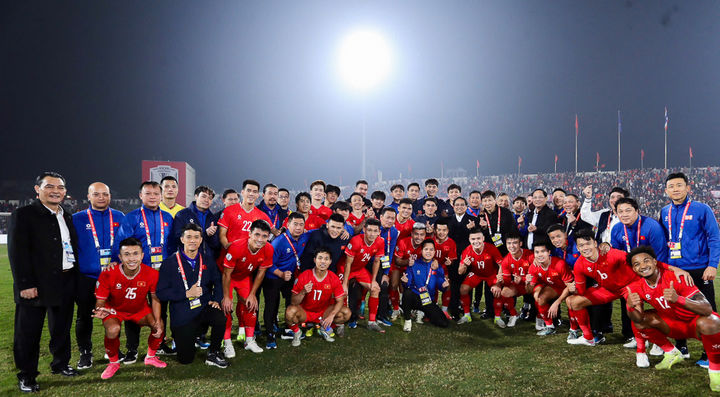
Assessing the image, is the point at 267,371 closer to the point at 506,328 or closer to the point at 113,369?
the point at 113,369

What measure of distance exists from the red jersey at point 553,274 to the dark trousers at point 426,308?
1.36 metres

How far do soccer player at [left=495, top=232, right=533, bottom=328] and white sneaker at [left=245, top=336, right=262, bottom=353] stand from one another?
3398 mm

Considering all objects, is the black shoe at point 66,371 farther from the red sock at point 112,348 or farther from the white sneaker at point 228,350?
the white sneaker at point 228,350

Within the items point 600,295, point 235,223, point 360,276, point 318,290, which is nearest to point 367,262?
point 360,276

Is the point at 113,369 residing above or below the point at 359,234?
below

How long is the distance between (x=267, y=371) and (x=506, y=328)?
3450 mm

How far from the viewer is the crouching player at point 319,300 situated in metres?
4.65

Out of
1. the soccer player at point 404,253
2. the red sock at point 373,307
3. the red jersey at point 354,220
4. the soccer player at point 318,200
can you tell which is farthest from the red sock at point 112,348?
the soccer player at point 404,253

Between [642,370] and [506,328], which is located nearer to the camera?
[642,370]

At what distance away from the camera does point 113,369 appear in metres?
3.69

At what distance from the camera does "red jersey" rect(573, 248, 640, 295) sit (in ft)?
14.2

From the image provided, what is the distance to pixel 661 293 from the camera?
11.6 ft

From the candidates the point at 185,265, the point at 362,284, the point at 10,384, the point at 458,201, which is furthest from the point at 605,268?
the point at 10,384

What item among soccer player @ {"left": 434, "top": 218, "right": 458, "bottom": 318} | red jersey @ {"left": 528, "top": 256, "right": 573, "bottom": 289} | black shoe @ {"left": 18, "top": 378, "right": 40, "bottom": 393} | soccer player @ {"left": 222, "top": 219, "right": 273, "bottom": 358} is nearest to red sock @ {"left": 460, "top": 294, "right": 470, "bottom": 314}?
soccer player @ {"left": 434, "top": 218, "right": 458, "bottom": 318}
